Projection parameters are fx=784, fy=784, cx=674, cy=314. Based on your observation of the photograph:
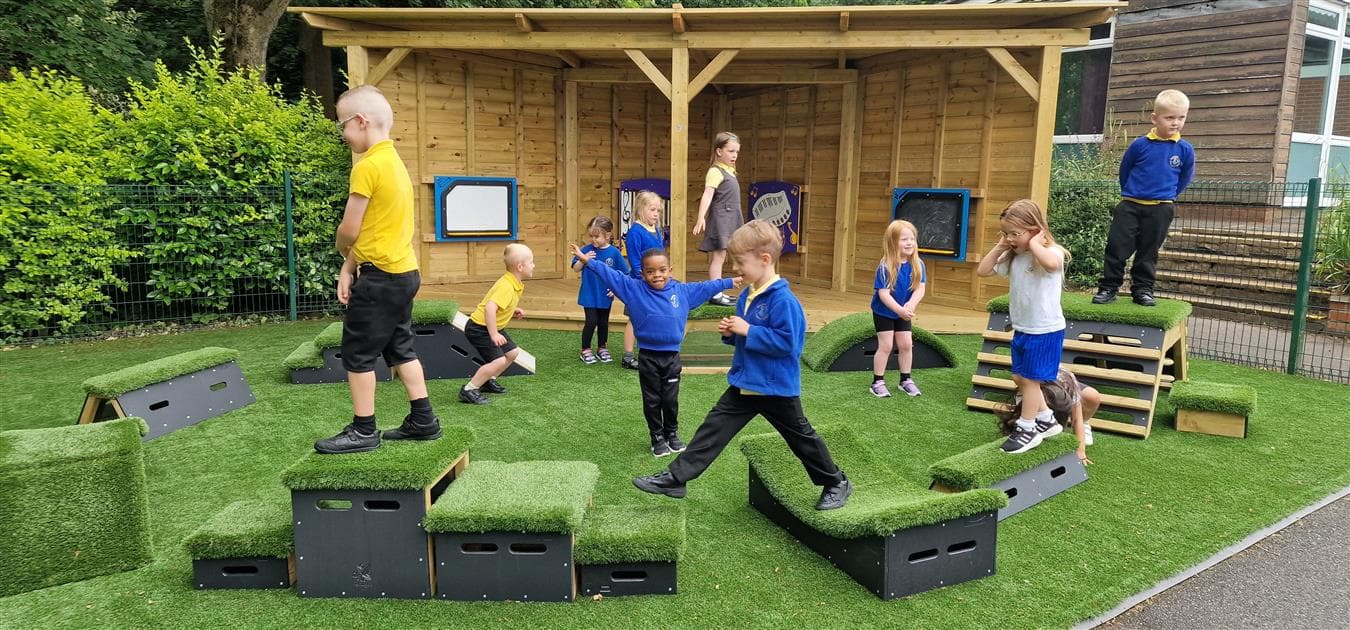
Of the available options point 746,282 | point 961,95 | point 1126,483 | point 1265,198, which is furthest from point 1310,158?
point 746,282

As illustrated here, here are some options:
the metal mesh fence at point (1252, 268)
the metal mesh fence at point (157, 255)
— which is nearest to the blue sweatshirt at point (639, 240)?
the metal mesh fence at point (157, 255)

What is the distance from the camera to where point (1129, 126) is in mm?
13422

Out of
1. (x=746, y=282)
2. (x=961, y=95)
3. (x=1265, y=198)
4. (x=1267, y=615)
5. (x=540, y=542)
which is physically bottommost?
(x=1267, y=615)

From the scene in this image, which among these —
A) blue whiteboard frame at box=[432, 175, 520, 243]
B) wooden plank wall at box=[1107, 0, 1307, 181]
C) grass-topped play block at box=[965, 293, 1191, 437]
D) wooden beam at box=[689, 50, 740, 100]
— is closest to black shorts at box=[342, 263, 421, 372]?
grass-topped play block at box=[965, 293, 1191, 437]

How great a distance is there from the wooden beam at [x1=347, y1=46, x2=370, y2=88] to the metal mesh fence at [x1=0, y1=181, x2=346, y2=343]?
4.60ft

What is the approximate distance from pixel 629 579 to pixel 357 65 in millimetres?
8468

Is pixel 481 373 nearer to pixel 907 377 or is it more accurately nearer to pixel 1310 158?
pixel 907 377

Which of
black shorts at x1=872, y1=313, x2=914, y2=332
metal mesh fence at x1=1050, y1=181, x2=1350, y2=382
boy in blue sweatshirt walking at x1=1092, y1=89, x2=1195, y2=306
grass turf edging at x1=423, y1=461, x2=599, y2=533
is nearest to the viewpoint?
grass turf edging at x1=423, y1=461, x2=599, y2=533

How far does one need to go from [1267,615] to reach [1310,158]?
12652 millimetres

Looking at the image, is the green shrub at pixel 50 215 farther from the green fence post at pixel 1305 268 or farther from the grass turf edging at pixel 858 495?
the green fence post at pixel 1305 268

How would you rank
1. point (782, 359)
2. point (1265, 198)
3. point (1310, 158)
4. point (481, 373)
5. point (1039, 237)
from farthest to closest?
point (1310, 158) → point (1265, 198) → point (481, 373) → point (1039, 237) → point (782, 359)

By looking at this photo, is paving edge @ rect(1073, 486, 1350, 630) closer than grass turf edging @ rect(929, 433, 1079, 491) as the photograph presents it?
Yes

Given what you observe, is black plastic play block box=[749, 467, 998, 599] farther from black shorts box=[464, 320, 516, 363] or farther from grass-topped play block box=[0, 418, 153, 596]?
black shorts box=[464, 320, 516, 363]

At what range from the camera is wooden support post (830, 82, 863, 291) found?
11508 mm
